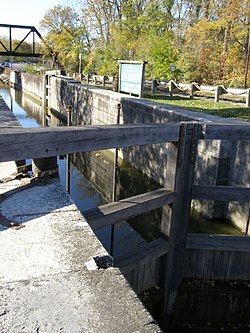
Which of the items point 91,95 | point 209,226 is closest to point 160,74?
point 91,95

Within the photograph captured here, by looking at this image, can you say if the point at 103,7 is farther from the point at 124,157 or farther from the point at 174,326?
the point at 174,326

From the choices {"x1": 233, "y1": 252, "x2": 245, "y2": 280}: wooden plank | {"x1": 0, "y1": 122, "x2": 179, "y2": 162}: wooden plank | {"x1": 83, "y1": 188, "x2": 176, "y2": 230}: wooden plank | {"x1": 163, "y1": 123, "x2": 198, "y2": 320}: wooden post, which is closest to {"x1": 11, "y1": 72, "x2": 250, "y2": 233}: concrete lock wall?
{"x1": 163, "y1": 123, "x2": 198, "y2": 320}: wooden post

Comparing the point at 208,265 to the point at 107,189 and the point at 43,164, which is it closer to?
the point at 43,164

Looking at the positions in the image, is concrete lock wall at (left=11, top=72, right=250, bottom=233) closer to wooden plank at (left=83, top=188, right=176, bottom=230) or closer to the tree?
wooden plank at (left=83, top=188, right=176, bottom=230)

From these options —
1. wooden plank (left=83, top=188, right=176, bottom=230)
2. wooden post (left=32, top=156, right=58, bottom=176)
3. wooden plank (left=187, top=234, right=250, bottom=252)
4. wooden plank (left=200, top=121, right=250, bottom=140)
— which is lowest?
wooden plank (left=187, top=234, right=250, bottom=252)

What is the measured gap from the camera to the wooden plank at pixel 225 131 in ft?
13.3

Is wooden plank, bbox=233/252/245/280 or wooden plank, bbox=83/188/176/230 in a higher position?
wooden plank, bbox=83/188/176/230

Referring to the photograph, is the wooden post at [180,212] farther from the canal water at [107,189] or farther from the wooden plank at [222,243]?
the canal water at [107,189]

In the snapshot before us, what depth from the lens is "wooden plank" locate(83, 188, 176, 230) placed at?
11.1 ft

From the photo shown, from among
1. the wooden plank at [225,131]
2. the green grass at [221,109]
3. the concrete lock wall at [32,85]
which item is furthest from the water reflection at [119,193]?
the concrete lock wall at [32,85]

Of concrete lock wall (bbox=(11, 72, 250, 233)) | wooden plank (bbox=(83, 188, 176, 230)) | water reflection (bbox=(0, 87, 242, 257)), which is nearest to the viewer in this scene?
wooden plank (bbox=(83, 188, 176, 230))

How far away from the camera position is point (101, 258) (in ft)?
6.32

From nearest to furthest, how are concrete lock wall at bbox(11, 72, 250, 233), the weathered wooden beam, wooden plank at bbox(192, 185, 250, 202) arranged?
the weathered wooden beam → wooden plank at bbox(192, 185, 250, 202) → concrete lock wall at bbox(11, 72, 250, 233)

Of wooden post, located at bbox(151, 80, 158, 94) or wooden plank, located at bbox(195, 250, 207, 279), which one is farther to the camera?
wooden post, located at bbox(151, 80, 158, 94)
